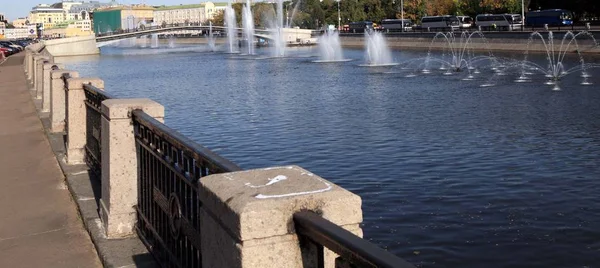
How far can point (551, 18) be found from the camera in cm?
7000

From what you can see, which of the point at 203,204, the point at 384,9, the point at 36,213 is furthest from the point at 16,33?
the point at 203,204

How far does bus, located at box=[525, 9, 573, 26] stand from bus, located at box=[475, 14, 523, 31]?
4.15 ft

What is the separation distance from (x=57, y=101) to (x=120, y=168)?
23.4ft

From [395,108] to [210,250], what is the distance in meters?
21.3

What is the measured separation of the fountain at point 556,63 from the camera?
3475cm

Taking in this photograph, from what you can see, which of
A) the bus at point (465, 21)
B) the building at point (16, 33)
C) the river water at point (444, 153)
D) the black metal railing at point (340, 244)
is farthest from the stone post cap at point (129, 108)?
the building at point (16, 33)

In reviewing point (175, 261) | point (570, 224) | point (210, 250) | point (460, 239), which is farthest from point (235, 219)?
point (570, 224)

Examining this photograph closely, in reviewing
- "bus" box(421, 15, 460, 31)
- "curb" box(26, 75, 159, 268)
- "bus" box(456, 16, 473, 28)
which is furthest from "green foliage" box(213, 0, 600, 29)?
"curb" box(26, 75, 159, 268)

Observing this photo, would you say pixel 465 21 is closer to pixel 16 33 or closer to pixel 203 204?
pixel 203 204

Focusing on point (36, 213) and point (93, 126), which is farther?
point (93, 126)

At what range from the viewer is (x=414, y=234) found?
10828mm

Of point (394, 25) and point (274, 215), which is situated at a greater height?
point (394, 25)

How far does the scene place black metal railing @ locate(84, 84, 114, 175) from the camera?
8.85 metres

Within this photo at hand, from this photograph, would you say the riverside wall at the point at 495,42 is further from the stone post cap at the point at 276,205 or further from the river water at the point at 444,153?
the stone post cap at the point at 276,205
